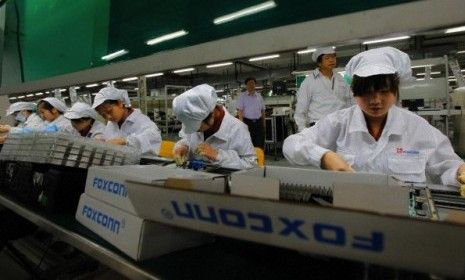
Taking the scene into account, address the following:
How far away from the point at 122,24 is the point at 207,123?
717 millimetres

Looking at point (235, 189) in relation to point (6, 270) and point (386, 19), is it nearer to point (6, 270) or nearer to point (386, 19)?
point (386, 19)

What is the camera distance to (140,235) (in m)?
0.72

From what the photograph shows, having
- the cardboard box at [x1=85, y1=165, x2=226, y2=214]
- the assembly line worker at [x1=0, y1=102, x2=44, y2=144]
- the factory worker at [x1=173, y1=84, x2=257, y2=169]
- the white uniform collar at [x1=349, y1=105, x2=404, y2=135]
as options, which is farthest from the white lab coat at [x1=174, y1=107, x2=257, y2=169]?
the assembly line worker at [x1=0, y1=102, x2=44, y2=144]

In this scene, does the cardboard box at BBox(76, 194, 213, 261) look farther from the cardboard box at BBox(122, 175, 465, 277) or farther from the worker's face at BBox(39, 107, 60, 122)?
the worker's face at BBox(39, 107, 60, 122)

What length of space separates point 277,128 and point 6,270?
536cm

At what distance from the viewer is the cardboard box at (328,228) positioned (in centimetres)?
37

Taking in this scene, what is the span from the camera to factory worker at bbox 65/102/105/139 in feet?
8.66

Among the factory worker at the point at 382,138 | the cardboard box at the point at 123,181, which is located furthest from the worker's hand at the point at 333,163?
the cardboard box at the point at 123,181

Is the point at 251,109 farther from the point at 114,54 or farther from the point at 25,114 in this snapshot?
the point at 114,54

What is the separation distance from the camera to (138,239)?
72 cm

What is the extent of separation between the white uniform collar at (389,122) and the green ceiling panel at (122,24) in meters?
0.51

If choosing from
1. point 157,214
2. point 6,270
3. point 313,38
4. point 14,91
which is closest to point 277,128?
point 14,91

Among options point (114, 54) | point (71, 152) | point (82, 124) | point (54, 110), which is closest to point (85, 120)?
point (82, 124)

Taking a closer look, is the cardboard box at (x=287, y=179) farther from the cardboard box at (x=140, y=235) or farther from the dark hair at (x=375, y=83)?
the dark hair at (x=375, y=83)
